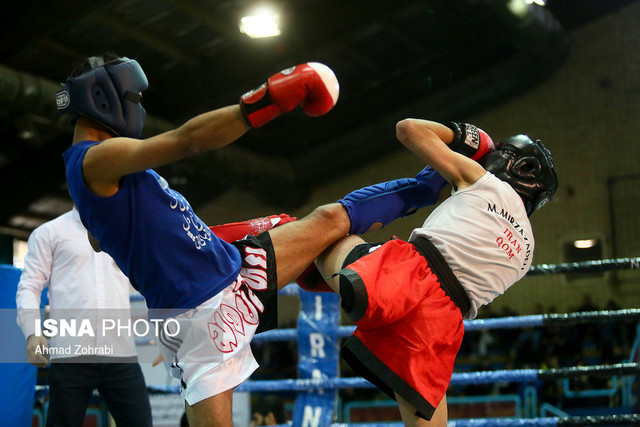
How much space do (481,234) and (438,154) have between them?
0.81 ft

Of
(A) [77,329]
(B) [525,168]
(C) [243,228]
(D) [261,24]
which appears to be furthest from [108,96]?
(D) [261,24]

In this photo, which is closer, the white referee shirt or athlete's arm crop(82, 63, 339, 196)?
athlete's arm crop(82, 63, 339, 196)

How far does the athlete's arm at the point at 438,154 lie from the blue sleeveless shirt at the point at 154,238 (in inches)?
23.8

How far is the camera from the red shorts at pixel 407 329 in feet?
5.57

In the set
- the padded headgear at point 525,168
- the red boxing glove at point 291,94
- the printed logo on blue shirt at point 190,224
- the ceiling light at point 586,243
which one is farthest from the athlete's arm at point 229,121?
the ceiling light at point 586,243

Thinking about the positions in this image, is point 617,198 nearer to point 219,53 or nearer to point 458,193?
point 219,53

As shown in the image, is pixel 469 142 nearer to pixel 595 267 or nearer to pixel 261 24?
pixel 595 267

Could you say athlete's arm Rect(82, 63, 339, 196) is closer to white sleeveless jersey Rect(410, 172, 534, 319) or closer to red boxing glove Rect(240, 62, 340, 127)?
red boxing glove Rect(240, 62, 340, 127)

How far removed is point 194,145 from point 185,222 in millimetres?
286

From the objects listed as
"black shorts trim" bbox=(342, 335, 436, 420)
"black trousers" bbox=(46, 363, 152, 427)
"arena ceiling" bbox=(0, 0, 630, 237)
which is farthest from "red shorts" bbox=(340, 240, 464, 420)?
"arena ceiling" bbox=(0, 0, 630, 237)

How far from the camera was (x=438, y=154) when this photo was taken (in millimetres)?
1817

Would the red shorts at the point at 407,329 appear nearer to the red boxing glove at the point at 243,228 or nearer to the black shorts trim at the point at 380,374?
the black shorts trim at the point at 380,374

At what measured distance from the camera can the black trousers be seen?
2.49 metres

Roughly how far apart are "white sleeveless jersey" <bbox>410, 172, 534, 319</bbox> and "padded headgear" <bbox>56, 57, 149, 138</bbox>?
84cm
